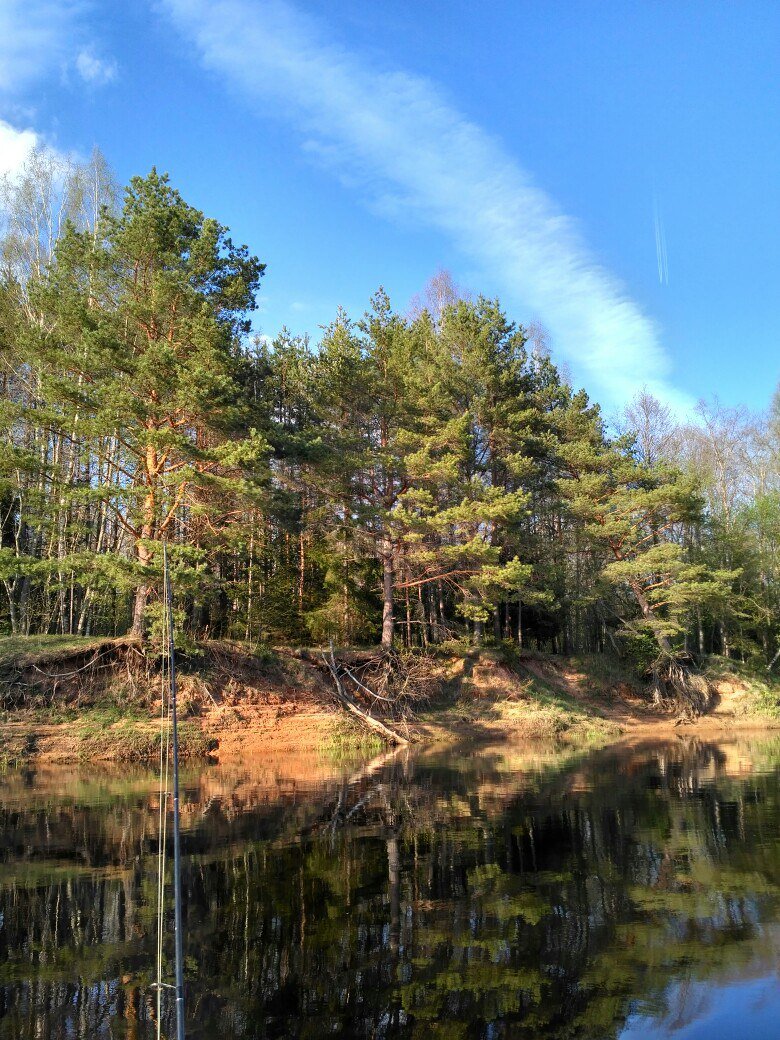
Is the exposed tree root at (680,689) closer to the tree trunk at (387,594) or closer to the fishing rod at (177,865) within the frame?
the tree trunk at (387,594)

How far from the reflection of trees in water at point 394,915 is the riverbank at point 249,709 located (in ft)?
28.3

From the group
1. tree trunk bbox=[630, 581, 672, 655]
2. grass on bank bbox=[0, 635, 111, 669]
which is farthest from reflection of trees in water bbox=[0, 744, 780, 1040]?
tree trunk bbox=[630, 581, 672, 655]

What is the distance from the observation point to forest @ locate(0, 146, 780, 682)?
20.2 metres

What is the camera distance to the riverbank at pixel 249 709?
2019cm

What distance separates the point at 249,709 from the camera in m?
22.6

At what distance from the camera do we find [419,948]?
579cm

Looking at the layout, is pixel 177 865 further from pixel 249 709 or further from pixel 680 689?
pixel 680 689

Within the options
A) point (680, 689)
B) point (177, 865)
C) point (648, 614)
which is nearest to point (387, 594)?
point (648, 614)

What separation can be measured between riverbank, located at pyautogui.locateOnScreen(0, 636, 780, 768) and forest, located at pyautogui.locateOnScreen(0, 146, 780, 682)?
1.87 m

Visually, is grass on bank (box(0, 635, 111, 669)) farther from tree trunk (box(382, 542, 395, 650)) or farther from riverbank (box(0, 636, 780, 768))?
tree trunk (box(382, 542, 395, 650))

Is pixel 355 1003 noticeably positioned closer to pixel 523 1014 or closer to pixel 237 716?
pixel 523 1014

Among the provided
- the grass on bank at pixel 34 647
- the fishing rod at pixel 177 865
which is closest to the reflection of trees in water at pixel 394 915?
the fishing rod at pixel 177 865

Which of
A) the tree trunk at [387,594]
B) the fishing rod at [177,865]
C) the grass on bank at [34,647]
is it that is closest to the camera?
the fishing rod at [177,865]

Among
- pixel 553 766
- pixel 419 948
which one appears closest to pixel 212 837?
pixel 419 948
